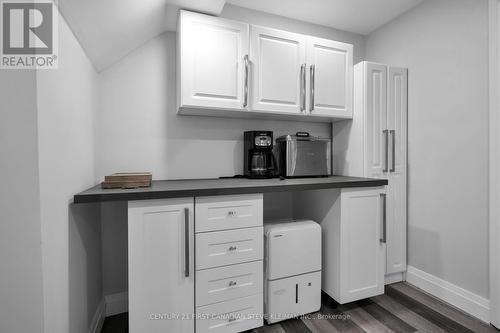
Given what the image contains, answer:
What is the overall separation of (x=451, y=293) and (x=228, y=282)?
1.68 m

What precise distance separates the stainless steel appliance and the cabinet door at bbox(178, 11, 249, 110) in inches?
19.2

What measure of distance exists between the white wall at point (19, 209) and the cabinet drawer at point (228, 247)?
685mm

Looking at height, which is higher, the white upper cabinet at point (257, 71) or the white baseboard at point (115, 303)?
the white upper cabinet at point (257, 71)

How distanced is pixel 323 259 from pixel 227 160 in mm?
1096

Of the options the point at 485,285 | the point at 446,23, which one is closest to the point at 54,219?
the point at 485,285

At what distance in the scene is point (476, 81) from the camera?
1.63 metres

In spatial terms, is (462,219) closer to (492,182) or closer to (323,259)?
(492,182)

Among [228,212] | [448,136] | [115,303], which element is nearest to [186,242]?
[228,212]

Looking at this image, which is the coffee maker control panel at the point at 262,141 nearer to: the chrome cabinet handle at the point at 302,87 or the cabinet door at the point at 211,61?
the cabinet door at the point at 211,61

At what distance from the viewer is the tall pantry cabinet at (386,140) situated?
1.96 m

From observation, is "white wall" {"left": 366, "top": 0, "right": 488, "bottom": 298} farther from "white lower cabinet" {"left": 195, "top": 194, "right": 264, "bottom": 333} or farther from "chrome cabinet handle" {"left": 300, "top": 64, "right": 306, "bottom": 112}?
"white lower cabinet" {"left": 195, "top": 194, "right": 264, "bottom": 333}

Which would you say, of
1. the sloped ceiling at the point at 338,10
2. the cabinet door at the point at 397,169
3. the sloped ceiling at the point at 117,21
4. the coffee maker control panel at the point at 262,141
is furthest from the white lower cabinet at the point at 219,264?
the sloped ceiling at the point at 338,10

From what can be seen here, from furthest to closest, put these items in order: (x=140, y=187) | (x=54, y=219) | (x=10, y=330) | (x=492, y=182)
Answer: (x=492, y=182)
(x=140, y=187)
(x=54, y=219)
(x=10, y=330)

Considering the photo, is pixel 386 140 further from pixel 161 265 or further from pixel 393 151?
pixel 161 265
